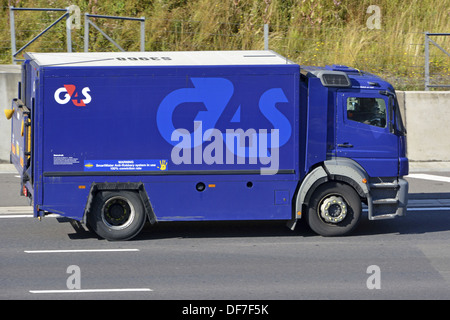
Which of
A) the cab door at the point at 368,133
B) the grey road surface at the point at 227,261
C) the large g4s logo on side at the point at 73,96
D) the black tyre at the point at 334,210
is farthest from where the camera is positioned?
the black tyre at the point at 334,210

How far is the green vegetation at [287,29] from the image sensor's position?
852 inches

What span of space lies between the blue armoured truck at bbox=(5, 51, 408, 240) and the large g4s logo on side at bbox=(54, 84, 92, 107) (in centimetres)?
1

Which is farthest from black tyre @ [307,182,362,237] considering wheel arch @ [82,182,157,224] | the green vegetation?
the green vegetation

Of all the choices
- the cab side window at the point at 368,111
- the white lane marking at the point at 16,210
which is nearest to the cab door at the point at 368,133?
the cab side window at the point at 368,111

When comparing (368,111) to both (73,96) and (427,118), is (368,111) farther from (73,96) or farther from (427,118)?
(427,118)

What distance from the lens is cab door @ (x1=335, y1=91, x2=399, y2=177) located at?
12.3m

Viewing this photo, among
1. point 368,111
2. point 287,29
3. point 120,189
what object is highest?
point 287,29

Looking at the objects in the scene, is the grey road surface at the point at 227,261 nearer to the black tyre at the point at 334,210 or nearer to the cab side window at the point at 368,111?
the black tyre at the point at 334,210

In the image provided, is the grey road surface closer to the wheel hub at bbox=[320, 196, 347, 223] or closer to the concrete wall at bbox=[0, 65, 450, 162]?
the wheel hub at bbox=[320, 196, 347, 223]

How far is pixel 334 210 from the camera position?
1262 cm

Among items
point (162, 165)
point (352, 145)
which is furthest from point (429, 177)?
point (162, 165)

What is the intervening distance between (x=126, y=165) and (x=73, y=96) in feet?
4.00

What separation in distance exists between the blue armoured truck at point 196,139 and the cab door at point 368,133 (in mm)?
15
